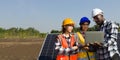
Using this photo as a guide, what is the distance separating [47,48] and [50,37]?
35 centimetres

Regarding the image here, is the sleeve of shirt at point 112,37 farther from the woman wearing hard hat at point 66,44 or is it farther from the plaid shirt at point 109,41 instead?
the woman wearing hard hat at point 66,44

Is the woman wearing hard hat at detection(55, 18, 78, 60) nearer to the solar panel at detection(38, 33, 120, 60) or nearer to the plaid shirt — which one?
the plaid shirt

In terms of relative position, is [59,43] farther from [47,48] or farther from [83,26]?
[47,48]

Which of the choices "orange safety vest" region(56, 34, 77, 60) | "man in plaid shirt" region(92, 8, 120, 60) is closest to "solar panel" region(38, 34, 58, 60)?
"orange safety vest" region(56, 34, 77, 60)

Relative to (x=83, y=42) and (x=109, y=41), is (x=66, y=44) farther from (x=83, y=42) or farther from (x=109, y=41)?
(x=109, y=41)

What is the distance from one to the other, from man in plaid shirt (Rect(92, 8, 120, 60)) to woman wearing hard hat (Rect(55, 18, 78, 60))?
0.45m

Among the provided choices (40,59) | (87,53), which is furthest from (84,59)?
(40,59)

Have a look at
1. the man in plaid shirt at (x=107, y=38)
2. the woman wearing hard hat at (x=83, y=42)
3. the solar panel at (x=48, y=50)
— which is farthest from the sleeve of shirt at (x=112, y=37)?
the solar panel at (x=48, y=50)

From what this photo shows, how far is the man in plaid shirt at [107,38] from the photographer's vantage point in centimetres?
616

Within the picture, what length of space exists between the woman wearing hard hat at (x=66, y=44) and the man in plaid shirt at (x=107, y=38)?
0.45 meters

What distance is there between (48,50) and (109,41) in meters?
2.45

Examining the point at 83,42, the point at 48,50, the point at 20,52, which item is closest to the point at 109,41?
the point at 83,42

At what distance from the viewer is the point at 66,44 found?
21.6 feet

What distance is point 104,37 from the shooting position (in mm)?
6242
